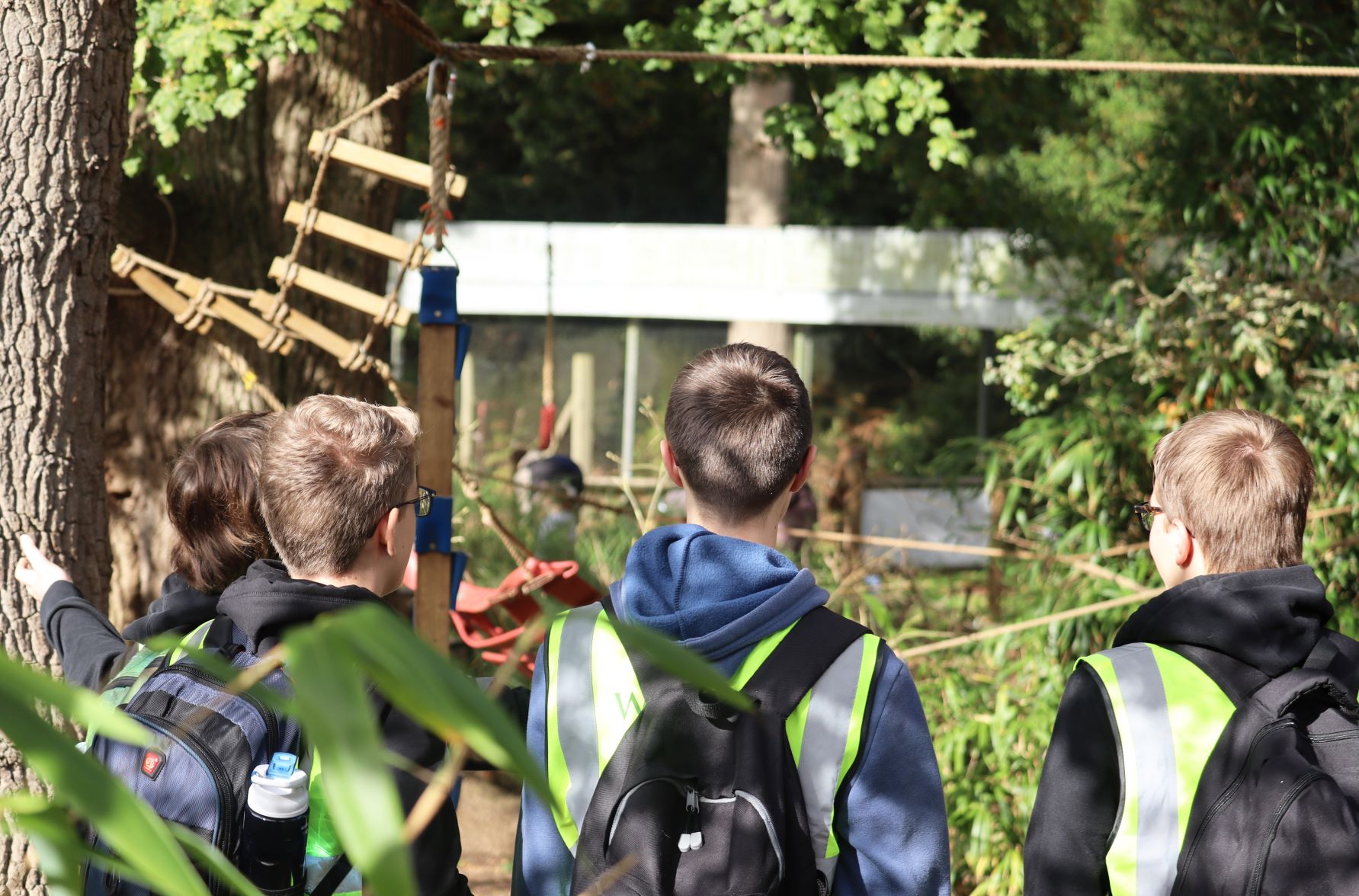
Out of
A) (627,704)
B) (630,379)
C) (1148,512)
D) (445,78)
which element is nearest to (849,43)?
(445,78)

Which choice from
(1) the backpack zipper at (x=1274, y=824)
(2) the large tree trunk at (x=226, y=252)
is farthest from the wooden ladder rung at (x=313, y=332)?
(1) the backpack zipper at (x=1274, y=824)

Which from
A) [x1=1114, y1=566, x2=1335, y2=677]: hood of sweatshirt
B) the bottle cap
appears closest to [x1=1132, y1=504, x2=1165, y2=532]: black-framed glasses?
[x1=1114, y1=566, x2=1335, y2=677]: hood of sweatshirt

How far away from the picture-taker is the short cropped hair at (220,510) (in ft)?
5.77

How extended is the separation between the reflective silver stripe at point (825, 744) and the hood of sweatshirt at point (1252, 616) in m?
0.44

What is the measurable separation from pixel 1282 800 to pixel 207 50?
322 cm

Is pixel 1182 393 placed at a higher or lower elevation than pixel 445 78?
lower

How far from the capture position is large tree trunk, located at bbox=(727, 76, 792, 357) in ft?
29.2

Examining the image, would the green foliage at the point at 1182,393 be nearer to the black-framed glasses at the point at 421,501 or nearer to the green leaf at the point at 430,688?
the black-framed glasses at the point at 421,501

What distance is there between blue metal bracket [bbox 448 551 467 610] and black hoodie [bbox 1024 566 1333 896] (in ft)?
5.13

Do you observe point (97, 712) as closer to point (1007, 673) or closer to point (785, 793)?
point (785, 793)

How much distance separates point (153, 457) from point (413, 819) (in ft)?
12.4

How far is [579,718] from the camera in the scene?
1.39m

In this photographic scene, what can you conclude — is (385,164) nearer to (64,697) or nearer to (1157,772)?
(1157,772)

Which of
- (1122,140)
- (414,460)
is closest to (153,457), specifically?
(414,460)
